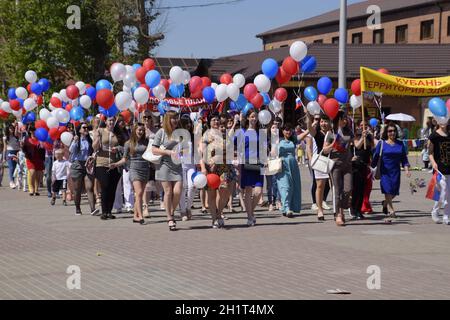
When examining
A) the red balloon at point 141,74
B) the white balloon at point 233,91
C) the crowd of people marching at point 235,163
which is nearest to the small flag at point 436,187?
the crowd of people marching at point 235,163

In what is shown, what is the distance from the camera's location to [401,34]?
57.4 meters

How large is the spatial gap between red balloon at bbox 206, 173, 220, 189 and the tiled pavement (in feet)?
2.38

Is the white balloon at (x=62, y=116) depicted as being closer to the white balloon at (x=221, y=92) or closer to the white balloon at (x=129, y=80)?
the white balloon at (x=129, y=80)

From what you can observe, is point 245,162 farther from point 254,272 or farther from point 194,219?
point 254,272

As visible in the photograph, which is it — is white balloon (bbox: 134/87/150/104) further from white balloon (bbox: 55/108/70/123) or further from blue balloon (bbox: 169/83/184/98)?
blue balloon (bbox: 169/83/184/98)

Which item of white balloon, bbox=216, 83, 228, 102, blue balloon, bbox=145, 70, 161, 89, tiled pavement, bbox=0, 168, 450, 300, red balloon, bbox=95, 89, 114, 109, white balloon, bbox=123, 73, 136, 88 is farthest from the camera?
white balloon, bbox=123, 73, 136, 88

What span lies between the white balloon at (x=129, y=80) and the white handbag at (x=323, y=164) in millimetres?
6837

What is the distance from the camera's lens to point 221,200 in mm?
12641

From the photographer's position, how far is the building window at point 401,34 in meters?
56.8

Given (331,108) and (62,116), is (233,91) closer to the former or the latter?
(331,108)

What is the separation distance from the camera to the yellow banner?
50.6ft

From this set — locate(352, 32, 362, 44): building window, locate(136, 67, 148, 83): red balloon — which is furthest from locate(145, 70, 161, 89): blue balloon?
locate(352, 32, 362, 44): building window

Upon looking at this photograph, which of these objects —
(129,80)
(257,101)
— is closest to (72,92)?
(129,80)

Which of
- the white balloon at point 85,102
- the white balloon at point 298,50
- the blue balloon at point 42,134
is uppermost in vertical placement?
the white balloon at point 298,50
